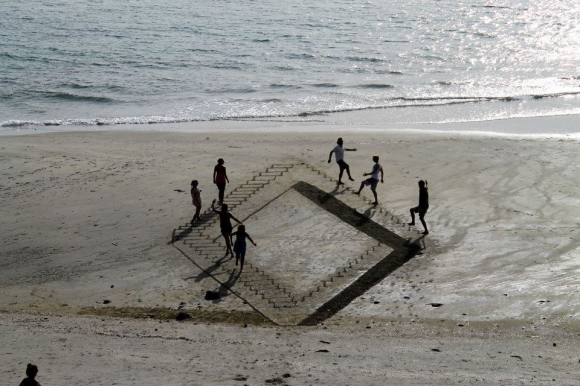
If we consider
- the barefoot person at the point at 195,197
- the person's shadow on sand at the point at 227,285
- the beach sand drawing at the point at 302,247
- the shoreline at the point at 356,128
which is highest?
the shoreline at the point at 356,128

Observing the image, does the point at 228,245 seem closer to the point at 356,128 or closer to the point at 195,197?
the point at 195,197

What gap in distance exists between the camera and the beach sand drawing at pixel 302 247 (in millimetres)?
14453

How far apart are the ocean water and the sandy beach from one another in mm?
6983

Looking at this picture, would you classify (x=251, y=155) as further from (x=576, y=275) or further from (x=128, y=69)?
(x=128, y=69)

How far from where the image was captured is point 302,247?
54.0 ft

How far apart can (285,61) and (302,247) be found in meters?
26.1

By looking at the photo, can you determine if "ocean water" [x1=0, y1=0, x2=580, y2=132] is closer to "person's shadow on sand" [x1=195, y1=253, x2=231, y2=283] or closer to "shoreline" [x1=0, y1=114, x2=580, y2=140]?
"shoreline" [x1=0, y1=114, x2=580, y2=140]

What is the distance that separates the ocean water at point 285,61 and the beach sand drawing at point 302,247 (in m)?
10.9

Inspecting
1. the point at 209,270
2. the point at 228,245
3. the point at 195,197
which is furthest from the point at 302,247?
the point at 195,197

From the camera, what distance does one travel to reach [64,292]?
49.3 ft

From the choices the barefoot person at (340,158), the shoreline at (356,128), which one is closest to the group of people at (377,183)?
the barefoot person at (340,158)

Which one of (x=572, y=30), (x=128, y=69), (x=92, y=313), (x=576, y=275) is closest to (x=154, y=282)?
(x=92, y=313)

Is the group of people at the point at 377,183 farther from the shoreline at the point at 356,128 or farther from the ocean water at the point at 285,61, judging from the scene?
the ocean water at the point at 285,61

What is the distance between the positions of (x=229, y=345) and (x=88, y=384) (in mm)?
2410
